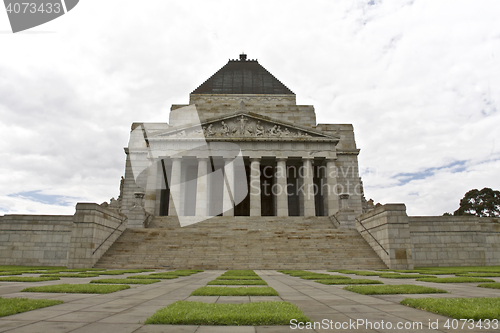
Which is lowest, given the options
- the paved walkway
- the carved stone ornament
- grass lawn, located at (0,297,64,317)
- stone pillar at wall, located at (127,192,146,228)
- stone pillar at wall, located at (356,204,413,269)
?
the paved walkway

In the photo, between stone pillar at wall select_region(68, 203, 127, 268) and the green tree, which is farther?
the green tree

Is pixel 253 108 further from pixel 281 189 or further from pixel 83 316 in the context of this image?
pixel 83 316

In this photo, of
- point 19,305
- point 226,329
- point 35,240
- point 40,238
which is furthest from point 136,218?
point 226,329

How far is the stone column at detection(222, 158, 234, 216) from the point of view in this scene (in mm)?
37625

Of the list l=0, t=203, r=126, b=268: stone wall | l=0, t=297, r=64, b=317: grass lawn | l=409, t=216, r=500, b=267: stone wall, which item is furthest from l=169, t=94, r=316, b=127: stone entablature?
l=0, t=297, r=64, b=317: grass lawn

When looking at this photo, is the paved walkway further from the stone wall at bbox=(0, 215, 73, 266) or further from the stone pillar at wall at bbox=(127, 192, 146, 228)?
the stone pillar at wall at bbox=(127, 192, 146, 228)

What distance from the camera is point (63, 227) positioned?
80.4ft

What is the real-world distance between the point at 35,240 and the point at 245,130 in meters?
24.2

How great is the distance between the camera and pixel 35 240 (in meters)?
24.2

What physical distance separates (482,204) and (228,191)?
63777mm

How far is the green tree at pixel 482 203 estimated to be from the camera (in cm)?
7200

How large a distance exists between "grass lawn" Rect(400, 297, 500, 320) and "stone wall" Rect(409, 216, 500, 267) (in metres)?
19.4

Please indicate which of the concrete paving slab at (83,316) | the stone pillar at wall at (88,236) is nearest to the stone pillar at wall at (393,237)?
the stone pillar at wall at (88,236)

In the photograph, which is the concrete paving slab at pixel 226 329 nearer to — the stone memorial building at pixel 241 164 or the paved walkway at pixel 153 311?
the paved walkway at pixel 153 311
